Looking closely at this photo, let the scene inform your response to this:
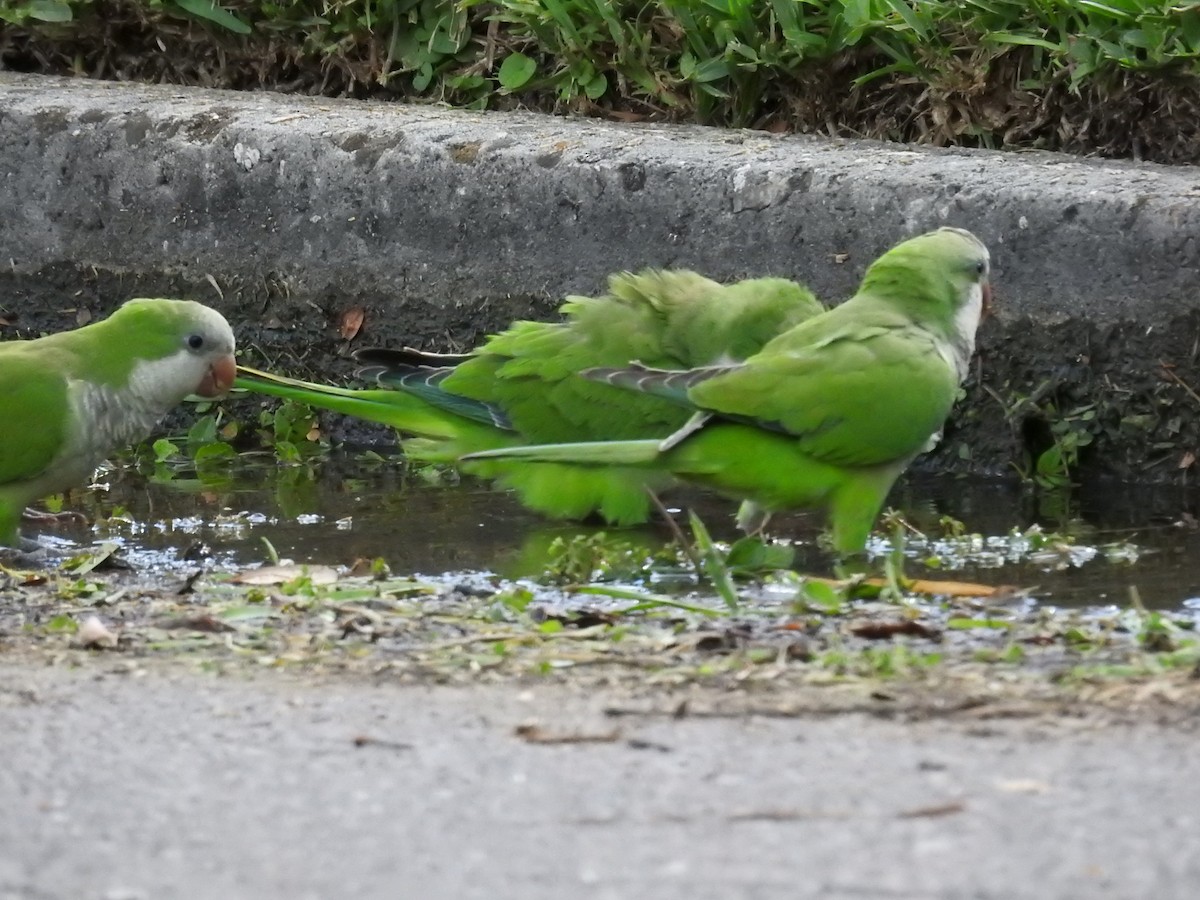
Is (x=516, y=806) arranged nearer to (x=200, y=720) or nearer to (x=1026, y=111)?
(x=200, y=720)

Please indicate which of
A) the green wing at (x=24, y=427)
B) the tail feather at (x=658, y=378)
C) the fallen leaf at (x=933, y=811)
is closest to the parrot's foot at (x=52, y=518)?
the green wing at (x=24, y=427)

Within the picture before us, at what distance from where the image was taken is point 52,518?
4.64m

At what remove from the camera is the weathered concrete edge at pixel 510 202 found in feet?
15.0

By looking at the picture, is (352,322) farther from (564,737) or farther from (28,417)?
(564,737)

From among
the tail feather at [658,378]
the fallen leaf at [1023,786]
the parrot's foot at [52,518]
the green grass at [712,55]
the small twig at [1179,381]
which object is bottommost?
the parrot's foot at [52,518]

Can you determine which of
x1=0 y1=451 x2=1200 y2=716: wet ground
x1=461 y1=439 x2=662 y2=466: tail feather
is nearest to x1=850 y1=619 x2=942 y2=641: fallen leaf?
x1=0 y1=451 x2=1200 y2=716: wet ground

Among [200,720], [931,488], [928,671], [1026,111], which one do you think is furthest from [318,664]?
[1026,111]

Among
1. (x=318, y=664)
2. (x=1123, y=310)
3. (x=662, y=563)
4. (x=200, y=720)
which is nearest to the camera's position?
(x=200, y=720)

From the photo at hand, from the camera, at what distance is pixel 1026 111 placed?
5555mm

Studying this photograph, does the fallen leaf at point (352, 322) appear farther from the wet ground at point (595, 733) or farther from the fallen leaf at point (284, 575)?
the fallen leaf at point (284, 575)

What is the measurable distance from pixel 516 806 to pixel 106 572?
80.3 inches

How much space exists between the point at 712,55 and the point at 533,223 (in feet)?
3.50

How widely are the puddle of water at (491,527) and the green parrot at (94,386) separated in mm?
248

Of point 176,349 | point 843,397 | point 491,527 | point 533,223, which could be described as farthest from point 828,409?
point 176,349
